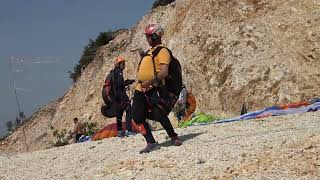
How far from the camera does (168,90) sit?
866cm

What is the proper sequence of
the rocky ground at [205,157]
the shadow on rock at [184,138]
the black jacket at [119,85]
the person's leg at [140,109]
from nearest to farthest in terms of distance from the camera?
the rocky ground at [205,157]
the person's leg at [140,109]
the shadow on rock at [184,138]
the black jacket at [119,85]

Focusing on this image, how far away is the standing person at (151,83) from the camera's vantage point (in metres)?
8.49

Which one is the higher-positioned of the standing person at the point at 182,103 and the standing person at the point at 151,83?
the standing person at the point at 151,83

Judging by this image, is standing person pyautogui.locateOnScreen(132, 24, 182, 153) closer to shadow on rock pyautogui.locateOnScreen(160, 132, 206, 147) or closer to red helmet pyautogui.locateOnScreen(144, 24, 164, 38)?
red helmet pyautogui.locateOnScreen(144, 24, 164, 38)

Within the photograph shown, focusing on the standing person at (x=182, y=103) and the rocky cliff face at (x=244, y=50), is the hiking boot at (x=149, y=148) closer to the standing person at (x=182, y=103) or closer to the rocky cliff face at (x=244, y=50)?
the standing person at (x=182, y=103)

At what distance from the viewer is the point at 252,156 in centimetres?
725

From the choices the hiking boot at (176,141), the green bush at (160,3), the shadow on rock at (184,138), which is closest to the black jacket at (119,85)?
the shadow on rock at (184,138)

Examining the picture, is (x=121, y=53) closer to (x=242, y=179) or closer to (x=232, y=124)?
(x=232, y=124)

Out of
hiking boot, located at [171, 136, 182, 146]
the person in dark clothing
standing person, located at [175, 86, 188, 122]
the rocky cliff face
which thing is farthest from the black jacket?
the rocky cliff face

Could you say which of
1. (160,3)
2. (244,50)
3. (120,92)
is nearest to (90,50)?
(160,3)

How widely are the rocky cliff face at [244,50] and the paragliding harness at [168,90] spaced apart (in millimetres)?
10277

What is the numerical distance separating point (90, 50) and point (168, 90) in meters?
26.6

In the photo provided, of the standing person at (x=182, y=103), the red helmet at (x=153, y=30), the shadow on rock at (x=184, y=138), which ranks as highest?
the red helmet at (x=153, y=30)

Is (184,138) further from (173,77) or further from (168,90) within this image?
(173,77)
